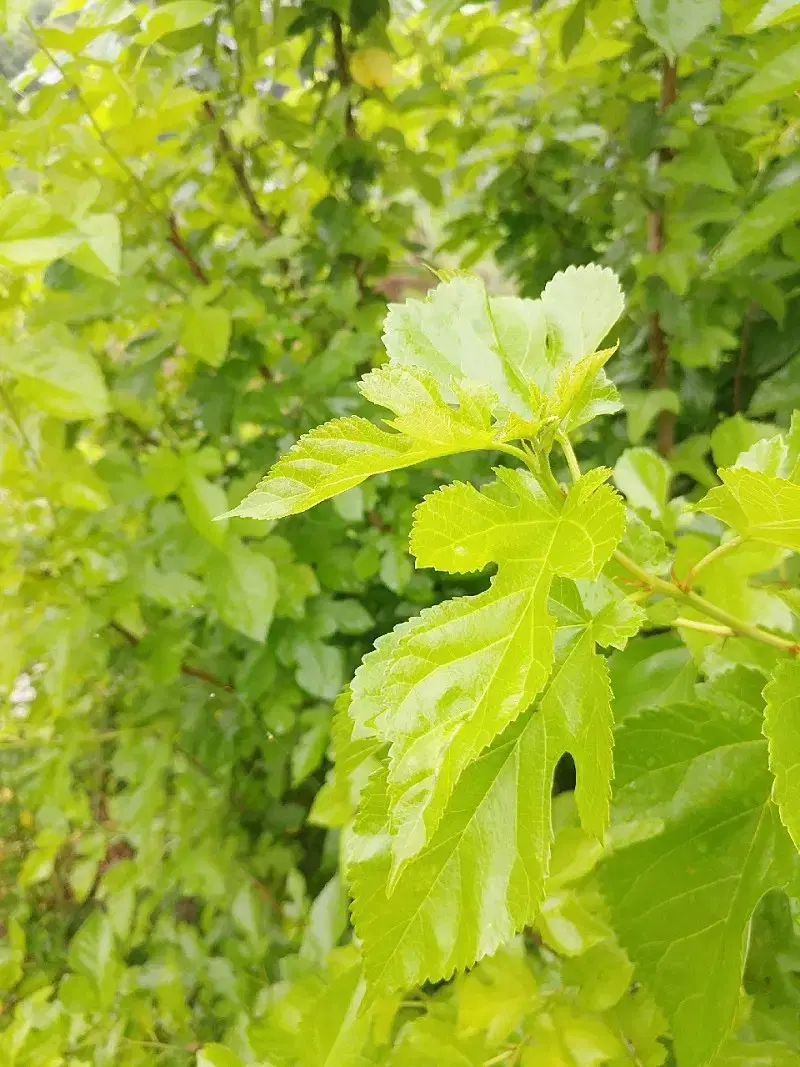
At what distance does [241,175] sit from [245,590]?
46 cm

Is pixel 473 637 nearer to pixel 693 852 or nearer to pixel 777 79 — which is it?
pixel 693 852

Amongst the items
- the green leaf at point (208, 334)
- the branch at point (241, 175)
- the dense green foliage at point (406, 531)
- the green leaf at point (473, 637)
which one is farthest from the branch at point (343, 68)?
the green leaf at point (473, 637)

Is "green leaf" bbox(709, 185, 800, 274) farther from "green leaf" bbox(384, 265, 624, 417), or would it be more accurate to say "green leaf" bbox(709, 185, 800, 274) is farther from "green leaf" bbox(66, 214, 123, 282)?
"green leaf" bbox(66, 214, 123, 282)

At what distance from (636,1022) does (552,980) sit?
0.11m

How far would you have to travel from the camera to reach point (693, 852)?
316mm

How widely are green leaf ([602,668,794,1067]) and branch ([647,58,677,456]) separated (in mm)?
544

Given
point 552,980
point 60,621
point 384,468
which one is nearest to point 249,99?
point 60,621

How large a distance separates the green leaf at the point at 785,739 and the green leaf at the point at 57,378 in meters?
0.44

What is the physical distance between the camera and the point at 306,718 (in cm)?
74

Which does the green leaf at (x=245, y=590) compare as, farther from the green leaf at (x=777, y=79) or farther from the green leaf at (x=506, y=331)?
the green leaf at (x=777, y=79)

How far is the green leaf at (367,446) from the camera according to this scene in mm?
224

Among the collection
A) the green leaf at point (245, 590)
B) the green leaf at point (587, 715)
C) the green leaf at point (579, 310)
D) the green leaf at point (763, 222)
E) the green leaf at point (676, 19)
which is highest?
the green leaf at point (676, 19)

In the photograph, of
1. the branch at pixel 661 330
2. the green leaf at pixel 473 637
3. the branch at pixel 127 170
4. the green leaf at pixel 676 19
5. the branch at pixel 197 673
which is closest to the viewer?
the green leaf at pixel 473 637

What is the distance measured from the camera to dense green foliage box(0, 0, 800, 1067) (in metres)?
0.25
